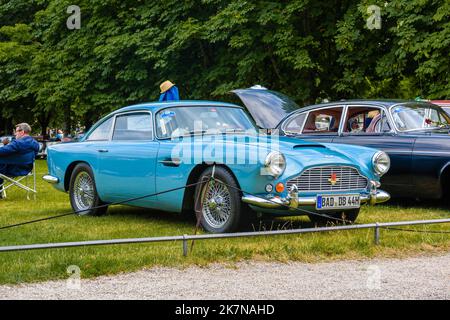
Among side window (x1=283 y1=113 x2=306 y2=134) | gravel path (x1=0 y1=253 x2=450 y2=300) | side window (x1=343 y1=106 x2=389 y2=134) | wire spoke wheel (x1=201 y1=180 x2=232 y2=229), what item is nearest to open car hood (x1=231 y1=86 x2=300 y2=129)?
side window (x1=283 y1=113 x2=306 y2=134)

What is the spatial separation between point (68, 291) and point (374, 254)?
313cm

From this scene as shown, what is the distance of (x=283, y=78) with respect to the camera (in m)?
25.2

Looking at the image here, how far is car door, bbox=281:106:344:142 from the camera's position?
38.9 ft

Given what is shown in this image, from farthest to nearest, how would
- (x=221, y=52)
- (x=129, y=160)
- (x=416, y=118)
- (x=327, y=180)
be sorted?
1. (x=221, y=52)
2. (x=416, y=118)
3. (x=129, y=160)
4. (x=327, y=180)

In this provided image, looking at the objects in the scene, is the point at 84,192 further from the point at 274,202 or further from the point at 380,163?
the point at 380,163

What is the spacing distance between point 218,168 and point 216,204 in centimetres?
41

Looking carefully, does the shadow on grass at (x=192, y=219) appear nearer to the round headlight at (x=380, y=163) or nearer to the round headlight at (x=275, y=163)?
the round headlight at (x=275, y=163)

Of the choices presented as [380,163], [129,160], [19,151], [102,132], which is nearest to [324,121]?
[380,163]

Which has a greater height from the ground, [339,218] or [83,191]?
[83,191]

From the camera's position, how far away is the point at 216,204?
327 inches

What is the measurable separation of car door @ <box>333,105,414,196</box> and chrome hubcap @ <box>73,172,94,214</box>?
3.86 metres

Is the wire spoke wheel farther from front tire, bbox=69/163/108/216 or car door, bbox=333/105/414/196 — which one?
car door, bbox=333/105/414/196

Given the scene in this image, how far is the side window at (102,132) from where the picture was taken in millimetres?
10523

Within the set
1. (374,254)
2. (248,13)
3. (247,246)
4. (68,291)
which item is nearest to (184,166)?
(247,246)
